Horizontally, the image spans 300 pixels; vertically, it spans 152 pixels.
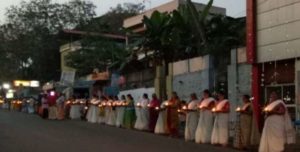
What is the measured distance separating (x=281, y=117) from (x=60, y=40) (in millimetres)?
55943

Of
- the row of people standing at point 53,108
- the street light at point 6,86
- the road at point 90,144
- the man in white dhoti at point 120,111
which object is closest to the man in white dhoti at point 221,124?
the road at point 90,144

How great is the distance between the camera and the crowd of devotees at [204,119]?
1686 cm

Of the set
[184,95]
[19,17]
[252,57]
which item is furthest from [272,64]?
[19,17]

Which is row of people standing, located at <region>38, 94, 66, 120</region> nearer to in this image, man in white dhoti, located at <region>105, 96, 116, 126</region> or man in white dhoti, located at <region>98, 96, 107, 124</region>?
man in white dhoti, located at <region>98, 96, 107, 124</region>

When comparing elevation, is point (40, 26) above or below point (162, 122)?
above

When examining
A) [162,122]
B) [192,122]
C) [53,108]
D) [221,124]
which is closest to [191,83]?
[162,122]

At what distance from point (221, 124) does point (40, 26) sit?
5316cm

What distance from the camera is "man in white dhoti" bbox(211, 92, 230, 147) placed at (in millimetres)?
19797

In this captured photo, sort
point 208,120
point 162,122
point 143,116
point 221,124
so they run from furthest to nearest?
point 143,116 → point 162,122 → point 208,120 → point 221,124

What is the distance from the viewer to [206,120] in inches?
819

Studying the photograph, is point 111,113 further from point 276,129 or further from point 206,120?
point 276,129

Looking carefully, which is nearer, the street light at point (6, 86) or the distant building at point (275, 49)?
the distant building at point (275, 49)

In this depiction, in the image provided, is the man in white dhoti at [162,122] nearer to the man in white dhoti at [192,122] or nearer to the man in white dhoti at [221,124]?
the man in white dhoti at [192,122]

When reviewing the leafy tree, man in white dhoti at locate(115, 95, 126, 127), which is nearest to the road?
man in white dhoti at locate(115, 95, 126, 127)
